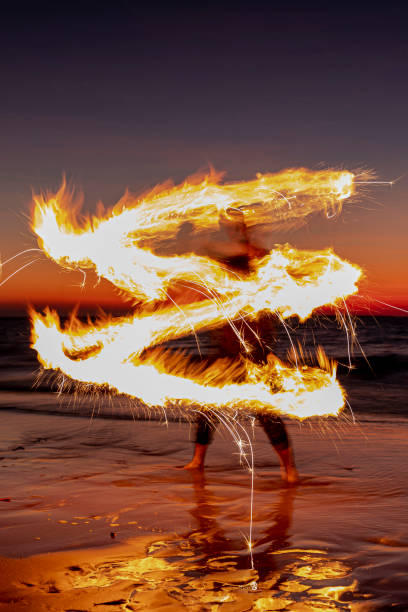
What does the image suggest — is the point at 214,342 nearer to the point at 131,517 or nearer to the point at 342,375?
the point at 131,517

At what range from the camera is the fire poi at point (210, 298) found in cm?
495

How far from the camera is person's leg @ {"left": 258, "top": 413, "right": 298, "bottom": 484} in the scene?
17.2 ft

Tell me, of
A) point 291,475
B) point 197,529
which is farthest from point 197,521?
point 291,475

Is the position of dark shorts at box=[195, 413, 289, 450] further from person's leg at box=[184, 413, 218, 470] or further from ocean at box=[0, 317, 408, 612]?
ocean at box=[0, 317, 408, 612]

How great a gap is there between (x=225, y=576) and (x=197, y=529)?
0.89 metres

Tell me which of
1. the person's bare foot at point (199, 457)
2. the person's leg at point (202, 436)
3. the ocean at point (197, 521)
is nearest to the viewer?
the ocean at point (197, 521)

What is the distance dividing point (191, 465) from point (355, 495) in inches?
64.9

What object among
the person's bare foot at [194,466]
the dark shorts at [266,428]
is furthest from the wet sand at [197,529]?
the dark shorts at [266,428]

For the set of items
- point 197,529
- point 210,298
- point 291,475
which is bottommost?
point 197,529

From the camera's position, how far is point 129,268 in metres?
4.85

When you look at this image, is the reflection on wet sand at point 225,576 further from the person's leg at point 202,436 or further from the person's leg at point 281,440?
the person's leg at point 202,436

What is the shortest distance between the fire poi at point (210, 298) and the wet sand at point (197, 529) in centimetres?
84

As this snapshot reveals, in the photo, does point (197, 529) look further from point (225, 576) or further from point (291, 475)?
point (291, 475)

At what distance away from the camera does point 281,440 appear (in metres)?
5.37
